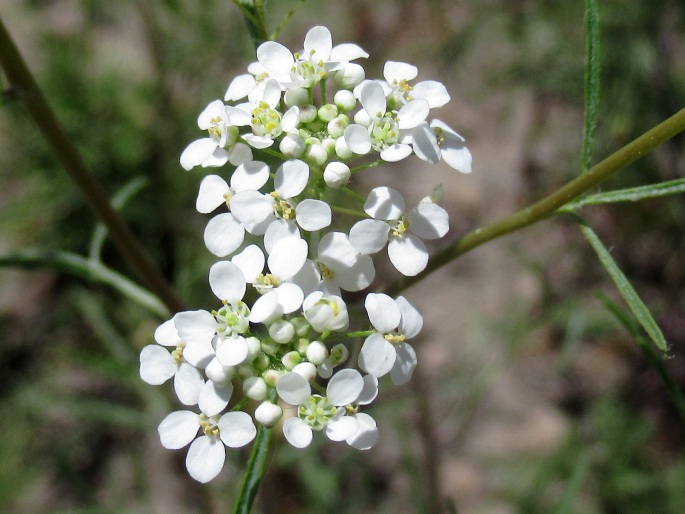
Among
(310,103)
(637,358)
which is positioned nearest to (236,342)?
(310,103)

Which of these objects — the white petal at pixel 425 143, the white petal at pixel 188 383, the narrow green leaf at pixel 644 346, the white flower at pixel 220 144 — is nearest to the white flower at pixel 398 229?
the white petal at pixel 425 143

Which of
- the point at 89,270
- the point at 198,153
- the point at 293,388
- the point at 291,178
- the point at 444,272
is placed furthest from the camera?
the point at 444,272

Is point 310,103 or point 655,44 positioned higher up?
point 310,103

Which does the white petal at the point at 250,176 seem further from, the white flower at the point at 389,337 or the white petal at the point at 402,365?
the white petal at the point at 402,365

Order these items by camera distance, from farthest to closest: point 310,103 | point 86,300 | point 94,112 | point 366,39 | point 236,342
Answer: point 366,39
point 94,112
point 86,300
point 310,103
point 236,342

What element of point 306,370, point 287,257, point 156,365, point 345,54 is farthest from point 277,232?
point 345,54

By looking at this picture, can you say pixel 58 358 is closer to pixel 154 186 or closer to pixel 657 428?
pixel 154 186

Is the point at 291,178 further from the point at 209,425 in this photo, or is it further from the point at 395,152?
the point at 209,425
